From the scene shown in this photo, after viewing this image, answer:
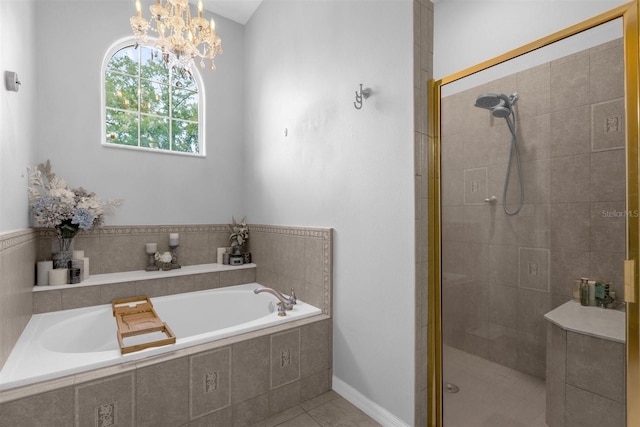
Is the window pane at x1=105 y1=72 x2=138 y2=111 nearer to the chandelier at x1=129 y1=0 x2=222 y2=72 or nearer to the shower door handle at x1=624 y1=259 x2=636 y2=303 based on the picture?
the chandelier at x1=129 y1=0 x2=222 y2=72

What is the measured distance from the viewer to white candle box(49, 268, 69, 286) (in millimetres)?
2289

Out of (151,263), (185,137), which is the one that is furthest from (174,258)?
(185,137)

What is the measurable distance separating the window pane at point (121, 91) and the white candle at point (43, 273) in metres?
1.45

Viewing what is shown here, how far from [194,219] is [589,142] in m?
3.05

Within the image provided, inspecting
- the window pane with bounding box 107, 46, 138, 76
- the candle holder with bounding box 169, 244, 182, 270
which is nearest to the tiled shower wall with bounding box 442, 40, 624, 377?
the candle holder with bounding box 169, 244, 182, 270

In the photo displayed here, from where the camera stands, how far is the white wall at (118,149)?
8.29ft

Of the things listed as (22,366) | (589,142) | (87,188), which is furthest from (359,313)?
(87,188)

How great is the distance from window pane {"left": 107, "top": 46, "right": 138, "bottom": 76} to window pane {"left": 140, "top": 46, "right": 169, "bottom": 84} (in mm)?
60

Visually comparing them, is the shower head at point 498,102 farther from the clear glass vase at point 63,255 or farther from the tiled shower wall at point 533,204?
the clear glass vase at point 63,255

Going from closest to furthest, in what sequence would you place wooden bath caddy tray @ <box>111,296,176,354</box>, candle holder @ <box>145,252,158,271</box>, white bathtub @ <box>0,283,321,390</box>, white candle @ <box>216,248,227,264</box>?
white bathtub @ <box>0,283,321,390</box> < wooden bath caddy tray @ <box>111,296,176,354</box> < candle holder @ <box>145,252,158,271</box> < white candle @ <box>216,248,227,264</box>

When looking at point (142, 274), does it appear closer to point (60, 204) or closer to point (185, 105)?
point (60, 204)

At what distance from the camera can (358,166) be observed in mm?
2002

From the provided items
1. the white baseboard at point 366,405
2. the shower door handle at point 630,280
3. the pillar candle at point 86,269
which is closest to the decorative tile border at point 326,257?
the white baseboard at point 366,405

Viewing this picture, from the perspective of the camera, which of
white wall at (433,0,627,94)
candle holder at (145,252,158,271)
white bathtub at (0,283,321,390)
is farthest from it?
candle holder at (145,252,158,271)
